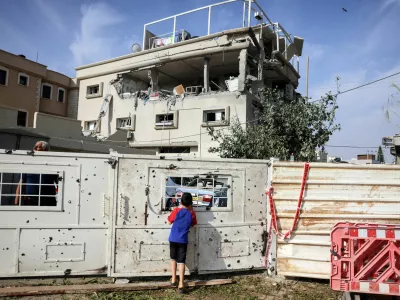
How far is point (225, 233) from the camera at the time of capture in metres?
5.33

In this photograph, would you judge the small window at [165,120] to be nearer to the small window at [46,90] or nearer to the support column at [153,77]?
the support column at [153,77]

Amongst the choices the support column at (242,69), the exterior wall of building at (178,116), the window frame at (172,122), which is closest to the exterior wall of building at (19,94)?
the exterior wall of building at (178,116)

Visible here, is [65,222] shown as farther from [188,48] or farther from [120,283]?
[188,48]

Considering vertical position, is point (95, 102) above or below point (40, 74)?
below

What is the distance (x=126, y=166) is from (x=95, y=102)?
803 inches

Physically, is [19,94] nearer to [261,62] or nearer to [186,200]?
[261,62]

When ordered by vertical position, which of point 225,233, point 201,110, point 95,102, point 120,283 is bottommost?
point 120,283

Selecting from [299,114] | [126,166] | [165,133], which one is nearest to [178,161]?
[126,166]

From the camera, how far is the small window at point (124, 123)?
20.9 m

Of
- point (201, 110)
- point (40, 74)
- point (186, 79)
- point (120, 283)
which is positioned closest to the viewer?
point (120, 283)

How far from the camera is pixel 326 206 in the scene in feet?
17.0

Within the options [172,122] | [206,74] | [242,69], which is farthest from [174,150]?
[242,69]

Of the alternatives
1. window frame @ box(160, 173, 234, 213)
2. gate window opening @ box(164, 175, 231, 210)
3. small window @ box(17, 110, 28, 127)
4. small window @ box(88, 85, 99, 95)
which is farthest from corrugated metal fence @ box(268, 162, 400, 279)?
small window @ box(17, 110, 28, 127)

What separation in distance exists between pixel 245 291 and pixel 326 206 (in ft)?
6.31
